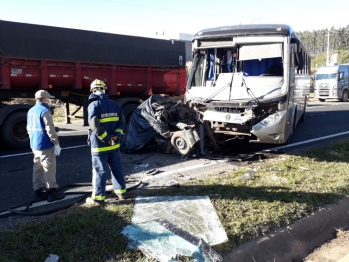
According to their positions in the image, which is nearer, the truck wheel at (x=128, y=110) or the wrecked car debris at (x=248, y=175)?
the wrecked car debris at (x=248, y=175)

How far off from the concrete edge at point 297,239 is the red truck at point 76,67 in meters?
6.90

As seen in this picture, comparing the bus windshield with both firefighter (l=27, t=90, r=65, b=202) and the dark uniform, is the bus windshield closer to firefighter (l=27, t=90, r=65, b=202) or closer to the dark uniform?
the dark uniform

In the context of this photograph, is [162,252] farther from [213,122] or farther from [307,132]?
[307,132]

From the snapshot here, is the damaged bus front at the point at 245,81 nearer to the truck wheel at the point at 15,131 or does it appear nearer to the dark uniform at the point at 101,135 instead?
the dark uniform at the point at 101,135

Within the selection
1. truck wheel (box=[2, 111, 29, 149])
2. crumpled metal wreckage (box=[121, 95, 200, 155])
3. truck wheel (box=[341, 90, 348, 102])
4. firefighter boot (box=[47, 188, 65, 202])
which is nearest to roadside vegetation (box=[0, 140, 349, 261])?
firefighter boot (box=[47, 188, 65, 202])

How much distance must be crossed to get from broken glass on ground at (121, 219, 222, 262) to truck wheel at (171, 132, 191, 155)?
132 inches

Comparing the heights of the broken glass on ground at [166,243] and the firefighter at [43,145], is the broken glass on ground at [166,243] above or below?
below

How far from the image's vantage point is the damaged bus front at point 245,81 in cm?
677

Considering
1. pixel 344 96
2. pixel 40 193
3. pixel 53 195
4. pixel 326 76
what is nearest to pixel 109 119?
pixel 53 195

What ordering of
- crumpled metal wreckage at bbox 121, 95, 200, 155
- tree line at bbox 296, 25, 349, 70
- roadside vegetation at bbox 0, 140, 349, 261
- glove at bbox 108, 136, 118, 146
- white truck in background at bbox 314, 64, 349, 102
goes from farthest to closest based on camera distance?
tree line at bbox 296, 25, 349, 70 < white truck in background at bbox 314, 64, 349, 102 < crumpled metal wreckage at bbox 121, 95, 200, 155 < glove at bbox 108, 136, 118, 146 < roadside vegetation at bbox 0, 140, 349, 261

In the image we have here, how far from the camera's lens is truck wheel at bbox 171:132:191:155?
711 centimetres

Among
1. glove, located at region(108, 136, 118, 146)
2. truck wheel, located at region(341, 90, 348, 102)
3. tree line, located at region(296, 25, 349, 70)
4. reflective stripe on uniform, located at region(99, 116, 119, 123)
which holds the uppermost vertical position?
tree line, located at region(296, 25, 349, 70)

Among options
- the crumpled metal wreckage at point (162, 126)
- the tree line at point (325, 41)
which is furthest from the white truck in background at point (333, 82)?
the tree line at point (325, 41)

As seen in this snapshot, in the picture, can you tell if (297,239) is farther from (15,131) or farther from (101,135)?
(15,131)
